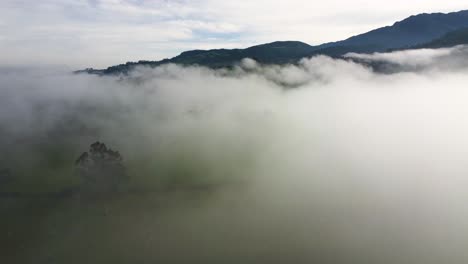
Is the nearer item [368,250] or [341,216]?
[368,250]

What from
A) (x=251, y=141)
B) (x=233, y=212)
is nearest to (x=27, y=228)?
(x=233, y=212)

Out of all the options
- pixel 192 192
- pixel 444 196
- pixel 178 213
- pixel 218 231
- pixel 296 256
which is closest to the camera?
pixel 296 256

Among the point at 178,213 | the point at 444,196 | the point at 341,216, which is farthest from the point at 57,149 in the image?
the point at 444,196

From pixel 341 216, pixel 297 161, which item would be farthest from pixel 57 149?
pixel 341 216

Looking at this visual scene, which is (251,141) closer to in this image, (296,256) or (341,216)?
(341,216)

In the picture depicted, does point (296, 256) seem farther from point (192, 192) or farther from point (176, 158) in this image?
point (176, 158)

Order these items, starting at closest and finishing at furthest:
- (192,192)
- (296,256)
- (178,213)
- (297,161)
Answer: (296,256) → (178,213) → (192,192) → (297,161)

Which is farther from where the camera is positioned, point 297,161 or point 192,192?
point 297,161

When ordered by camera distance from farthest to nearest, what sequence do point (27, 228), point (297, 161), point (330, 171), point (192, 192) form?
point (297, 161)
point (330, 171)
point (192, 192)
point (27, 228)

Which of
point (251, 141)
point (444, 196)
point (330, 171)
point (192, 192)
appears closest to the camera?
point (444, 196)
